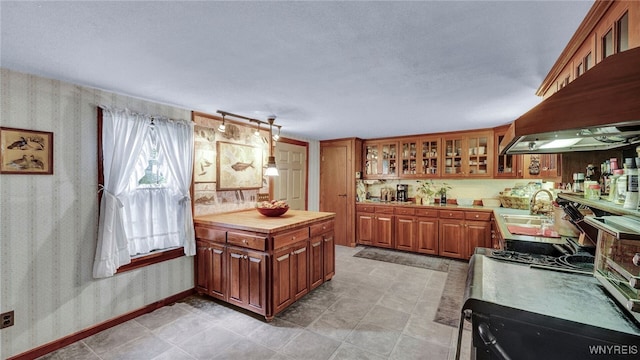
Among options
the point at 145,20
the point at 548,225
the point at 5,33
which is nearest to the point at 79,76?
the point at 5,33

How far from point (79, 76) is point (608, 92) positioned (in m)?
3.06

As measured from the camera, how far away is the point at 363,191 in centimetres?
536

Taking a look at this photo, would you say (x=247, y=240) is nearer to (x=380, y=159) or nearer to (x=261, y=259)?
(x=261, y=259)

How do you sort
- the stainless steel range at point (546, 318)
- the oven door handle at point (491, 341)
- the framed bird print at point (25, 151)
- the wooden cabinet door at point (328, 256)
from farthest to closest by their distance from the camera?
the wooden cabinet door at point (328, 256), the framed bird print at point (25, 151), the oven door handle at point (491, 341), the stainless steel range at point (546, 318)

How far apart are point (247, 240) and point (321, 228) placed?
96cm

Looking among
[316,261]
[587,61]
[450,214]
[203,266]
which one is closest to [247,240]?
[203,266]

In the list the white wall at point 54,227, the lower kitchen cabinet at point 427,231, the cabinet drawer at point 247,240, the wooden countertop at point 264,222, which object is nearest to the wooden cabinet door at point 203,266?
the wooden countertop at point 264,222

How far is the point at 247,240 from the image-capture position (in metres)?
2.59

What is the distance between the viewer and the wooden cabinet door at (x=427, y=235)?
4.41m

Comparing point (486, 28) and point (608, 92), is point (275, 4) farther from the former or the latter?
point (608, 92)

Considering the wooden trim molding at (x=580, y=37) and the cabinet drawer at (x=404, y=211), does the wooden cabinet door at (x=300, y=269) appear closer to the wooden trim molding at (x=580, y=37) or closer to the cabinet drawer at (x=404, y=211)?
the cabinet drawer at (x=404, y=211)

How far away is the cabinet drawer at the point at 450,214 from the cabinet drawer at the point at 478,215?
0.24 ft

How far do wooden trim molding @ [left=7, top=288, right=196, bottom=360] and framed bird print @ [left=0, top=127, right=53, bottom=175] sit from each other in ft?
4.50

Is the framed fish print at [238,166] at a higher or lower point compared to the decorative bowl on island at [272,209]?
higher
